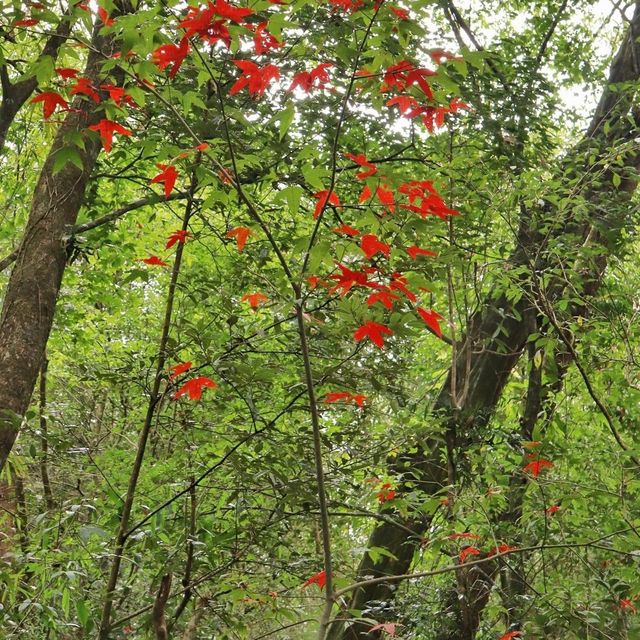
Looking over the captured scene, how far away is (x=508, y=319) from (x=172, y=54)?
310cm

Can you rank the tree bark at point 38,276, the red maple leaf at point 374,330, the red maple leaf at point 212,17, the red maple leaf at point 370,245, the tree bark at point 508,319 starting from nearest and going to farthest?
the red maple leaf at point 212,17, the red maple leaf at point 370,245, the red maple leaf at point 374,330, the tree bark at point 38,276, the tree bark at point 508,319

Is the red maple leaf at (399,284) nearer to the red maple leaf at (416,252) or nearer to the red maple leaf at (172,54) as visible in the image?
the red maple leaf at (416,252)

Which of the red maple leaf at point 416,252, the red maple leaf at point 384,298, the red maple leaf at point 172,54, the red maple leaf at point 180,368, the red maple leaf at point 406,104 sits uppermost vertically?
the red maple leaf at point 406,104

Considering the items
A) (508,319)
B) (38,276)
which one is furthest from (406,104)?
(508,319)

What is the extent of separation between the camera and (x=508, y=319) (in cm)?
467

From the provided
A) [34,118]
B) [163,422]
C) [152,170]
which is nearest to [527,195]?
[163,422]

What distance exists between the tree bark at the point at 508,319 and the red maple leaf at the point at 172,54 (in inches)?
86.6

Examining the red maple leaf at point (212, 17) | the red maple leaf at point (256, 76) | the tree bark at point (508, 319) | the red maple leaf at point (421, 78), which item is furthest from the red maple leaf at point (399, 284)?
the tree bark at point (508, 319)

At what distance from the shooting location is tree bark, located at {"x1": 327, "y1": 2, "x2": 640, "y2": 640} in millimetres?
3988

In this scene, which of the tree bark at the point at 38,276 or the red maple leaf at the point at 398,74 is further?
the tree bark at the point at 38,276

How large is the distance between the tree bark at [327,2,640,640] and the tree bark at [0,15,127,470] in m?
1.86

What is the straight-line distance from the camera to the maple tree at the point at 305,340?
6.93ft

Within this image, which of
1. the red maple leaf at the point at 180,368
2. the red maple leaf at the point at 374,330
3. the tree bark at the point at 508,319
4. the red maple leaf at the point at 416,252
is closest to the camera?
the red maple leaf at the point at 374,330

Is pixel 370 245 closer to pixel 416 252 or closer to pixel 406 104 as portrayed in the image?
pixel 416 252
